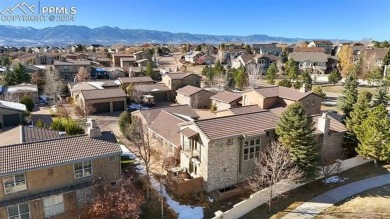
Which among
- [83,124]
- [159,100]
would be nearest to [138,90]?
[159,100]

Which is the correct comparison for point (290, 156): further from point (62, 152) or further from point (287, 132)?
point (62, 152)

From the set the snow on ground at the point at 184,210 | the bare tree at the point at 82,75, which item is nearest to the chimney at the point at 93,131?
the snow on ground at the point at 184,210

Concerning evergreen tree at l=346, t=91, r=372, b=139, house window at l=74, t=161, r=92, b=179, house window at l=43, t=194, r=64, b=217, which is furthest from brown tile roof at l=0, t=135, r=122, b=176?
evergreen tree at l=346, t=91, r=372, b=139

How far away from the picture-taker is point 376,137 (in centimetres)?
2998

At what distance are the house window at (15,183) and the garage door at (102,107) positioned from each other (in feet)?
116

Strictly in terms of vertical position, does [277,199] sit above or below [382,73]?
below

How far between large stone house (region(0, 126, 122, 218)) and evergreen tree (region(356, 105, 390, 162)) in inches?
994

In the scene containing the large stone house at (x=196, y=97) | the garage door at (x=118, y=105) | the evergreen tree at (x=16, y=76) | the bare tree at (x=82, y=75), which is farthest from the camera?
the bare tree at (x=82, y=75)

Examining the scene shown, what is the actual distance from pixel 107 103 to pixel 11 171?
3737 cm

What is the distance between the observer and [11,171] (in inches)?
759

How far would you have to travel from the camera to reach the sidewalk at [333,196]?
78.9 ft

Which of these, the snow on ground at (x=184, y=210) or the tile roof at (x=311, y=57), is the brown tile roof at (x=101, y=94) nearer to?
the snow on ground at (x=184, y=210)

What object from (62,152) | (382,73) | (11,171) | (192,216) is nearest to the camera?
→ (11,171)

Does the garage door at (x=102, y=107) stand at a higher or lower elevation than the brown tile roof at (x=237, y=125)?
lower
